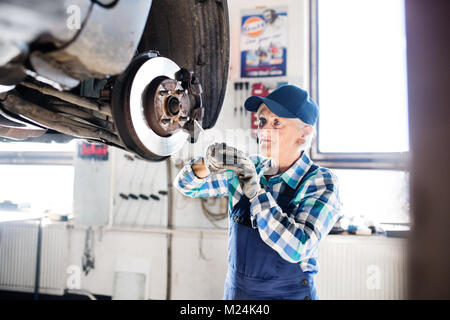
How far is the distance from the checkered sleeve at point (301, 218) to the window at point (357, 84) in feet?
4.33

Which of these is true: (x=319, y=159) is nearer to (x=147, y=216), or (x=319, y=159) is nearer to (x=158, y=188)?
(x=158, y=188)

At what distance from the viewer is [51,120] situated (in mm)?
593

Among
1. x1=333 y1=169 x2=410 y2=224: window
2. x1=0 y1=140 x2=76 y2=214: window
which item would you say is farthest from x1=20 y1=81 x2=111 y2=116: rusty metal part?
x1=0 y1=140 x2=76 y2=214: window

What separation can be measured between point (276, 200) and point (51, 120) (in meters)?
0.64

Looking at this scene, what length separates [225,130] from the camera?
2076mm

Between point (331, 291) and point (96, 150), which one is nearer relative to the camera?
point (331, 291)

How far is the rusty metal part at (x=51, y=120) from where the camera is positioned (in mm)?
573

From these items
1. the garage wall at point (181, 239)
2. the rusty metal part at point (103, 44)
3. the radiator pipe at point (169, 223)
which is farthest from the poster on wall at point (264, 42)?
the rusty metal part at point (103, 44)

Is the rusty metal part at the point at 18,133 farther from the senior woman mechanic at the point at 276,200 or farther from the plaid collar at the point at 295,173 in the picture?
the plaid collar at the point at 295,173

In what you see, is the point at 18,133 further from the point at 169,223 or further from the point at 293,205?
the point at 169,223

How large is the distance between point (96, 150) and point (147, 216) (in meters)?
0.63

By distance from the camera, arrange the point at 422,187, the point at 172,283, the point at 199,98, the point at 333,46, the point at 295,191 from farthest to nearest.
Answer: the point at 333,46, the point at 172,283, the point at 295,191, the point at 199,98, the point at 422,187

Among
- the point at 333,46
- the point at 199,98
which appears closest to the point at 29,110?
the point at 199,98

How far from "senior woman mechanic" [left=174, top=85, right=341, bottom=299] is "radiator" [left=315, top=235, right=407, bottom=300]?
1.06 meters
